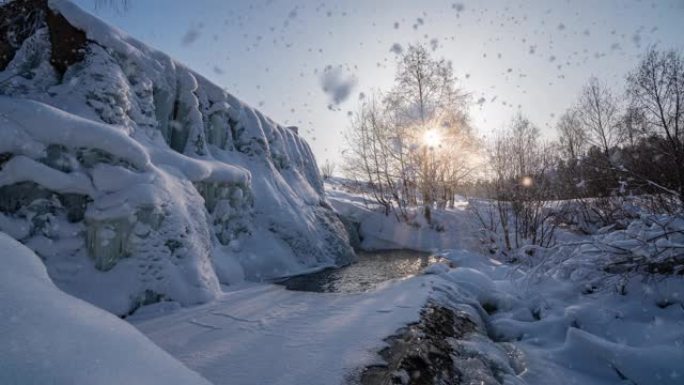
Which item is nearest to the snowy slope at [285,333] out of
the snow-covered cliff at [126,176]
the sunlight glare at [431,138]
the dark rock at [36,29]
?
the snow-covered cliff at [126,176]

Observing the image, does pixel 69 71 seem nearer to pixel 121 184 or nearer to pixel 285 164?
pixel 121 184

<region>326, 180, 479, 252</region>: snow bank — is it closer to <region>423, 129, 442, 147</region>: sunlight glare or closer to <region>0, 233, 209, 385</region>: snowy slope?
<region>423, 129, 442, 147</region>: sunlight glare

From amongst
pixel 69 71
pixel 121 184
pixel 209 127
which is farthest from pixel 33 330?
pixel 209 127

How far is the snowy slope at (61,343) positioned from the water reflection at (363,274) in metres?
4.53

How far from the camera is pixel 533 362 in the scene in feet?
10.5

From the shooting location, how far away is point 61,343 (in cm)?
112

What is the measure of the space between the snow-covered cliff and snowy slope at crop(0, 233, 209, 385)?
2.78m

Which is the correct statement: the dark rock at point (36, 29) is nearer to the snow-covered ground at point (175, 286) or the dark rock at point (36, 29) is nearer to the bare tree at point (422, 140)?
the snow-covered ground at point (175, 286)

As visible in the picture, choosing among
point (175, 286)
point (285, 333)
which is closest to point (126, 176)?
point (175, 286)

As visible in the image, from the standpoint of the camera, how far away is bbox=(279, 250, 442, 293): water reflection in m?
6.06

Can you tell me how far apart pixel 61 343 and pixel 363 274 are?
262 inches

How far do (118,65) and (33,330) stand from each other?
20.4ft

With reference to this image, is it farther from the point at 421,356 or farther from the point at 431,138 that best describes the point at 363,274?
the point at 431,138

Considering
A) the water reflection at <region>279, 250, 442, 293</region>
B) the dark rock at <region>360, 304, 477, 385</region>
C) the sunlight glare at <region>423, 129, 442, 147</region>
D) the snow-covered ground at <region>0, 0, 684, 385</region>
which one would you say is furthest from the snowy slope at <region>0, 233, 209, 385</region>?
the sunlight glare at <region>423, 129, 442, 147</region>
